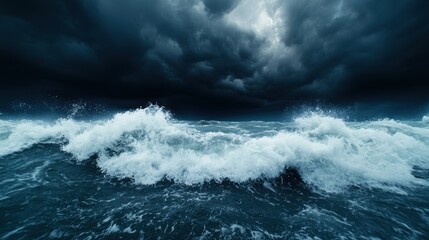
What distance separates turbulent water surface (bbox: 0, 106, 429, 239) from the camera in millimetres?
5766

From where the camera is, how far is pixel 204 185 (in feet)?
29.5

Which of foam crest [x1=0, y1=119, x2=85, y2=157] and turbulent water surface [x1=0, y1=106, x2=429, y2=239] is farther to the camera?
foam crest [x1=0, y1=119, x2=85, y2=157]

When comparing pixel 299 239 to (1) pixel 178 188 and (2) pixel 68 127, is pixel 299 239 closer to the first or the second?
(1) pixel 178 188

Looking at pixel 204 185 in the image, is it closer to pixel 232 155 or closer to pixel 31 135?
pixel 232 155

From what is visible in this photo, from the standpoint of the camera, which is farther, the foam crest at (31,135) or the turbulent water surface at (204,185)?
the foam crest at (31,135)

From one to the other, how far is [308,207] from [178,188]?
5.75 m

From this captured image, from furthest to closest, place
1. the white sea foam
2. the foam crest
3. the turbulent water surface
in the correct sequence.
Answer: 1. the foam crest
2. the white sea foam
3. the turbulent water surface

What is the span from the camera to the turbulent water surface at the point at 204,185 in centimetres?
577

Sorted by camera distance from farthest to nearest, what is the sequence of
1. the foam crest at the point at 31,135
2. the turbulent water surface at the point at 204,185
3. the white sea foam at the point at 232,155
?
the foam crest at the point at 31,135 → the white sea foam at the point at 232,155 → the turbulent water surface at the point at 204,185

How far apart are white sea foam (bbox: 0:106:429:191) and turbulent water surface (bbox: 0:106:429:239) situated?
0.07m

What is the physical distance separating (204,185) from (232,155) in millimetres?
2565

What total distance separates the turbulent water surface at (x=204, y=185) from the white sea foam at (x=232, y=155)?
0.22 feet


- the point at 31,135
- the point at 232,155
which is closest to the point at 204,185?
the point at 232,155

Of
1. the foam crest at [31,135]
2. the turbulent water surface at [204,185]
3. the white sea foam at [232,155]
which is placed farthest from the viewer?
the foam crest at [31,135]
